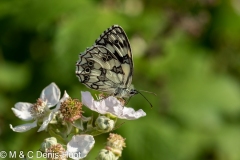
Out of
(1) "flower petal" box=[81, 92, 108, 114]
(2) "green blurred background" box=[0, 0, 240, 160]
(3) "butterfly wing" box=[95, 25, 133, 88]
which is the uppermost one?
(3) "butterfly wing" box=[95, 25, 133, 88]

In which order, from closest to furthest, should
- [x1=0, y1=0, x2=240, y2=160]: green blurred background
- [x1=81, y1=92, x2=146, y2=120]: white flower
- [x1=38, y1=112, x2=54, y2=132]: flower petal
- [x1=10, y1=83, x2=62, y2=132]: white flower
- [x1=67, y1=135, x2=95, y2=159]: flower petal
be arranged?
[x1=67, y1=135, x2=95, y2=159]: flower petal < [x1=38, y1=112, x2=54, y2=132]: flower petal < [x1=81, y1=92, x2=146, y2=120]: white flower < [x1=10, y1=83, x2=62, y2=132]: white flower < [x1=0, y1=0, x2=240, y2=160]: green blurred background

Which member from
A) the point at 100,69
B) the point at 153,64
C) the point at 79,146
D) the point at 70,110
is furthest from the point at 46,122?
the point at 153,64

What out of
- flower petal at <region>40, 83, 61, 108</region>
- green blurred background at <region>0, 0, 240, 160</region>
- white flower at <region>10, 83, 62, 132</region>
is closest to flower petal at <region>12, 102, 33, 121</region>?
white flower at <region>10, 83, 62, 132</region>

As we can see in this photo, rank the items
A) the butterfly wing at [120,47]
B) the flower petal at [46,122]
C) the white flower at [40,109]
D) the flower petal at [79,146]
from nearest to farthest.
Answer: the flower petal at [79,146] → the flower petal at [46,122] → the white flower at [40,109] → the butterfly wing at [120,47]

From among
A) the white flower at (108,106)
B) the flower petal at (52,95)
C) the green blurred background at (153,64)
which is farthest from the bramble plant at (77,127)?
the green blurred background at (153,64)

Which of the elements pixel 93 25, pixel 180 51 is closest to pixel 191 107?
pixel 180 51

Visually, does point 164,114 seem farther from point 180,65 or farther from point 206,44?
point 206,44

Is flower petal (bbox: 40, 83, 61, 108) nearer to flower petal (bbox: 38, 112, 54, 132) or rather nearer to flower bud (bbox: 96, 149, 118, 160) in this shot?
flower petal (bbox: 38, 112, 54, 132)

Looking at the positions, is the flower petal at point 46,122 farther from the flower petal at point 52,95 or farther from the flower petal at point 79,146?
the flower petal at point 52,95

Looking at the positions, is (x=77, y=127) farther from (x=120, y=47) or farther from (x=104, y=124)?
(x=120, y=47)
